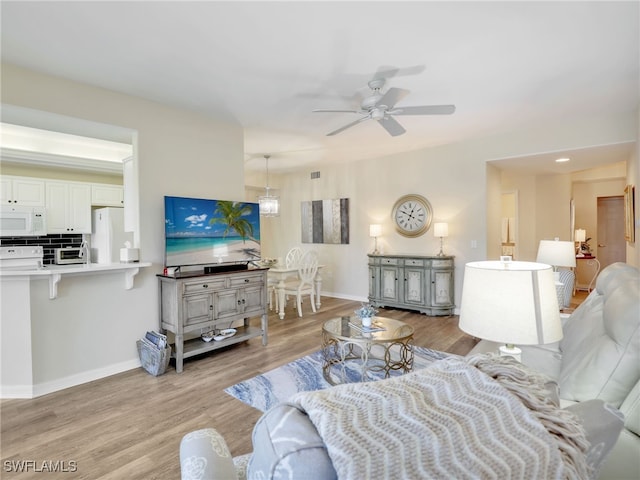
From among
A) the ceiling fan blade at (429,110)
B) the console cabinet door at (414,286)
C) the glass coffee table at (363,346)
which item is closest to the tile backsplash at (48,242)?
the glass coffee table at (363,346)

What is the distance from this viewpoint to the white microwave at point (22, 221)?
4.28 metres

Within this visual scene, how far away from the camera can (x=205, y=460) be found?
982mm

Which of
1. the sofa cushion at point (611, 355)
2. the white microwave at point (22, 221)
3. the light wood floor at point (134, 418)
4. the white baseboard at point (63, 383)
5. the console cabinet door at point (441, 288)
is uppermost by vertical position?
the white microwave at point (22, 221)

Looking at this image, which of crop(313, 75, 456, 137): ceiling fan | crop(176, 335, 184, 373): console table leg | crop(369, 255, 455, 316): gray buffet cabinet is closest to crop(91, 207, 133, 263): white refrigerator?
crop(176, 335, 184, 373): console table leg

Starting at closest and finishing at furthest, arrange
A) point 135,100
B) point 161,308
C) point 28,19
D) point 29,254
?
point 28,19, point 135,100, point 161,308, point 29,254

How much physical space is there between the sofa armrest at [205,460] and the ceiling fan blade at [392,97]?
272cm

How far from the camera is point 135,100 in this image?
3.25m

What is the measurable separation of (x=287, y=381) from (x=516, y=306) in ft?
7.32

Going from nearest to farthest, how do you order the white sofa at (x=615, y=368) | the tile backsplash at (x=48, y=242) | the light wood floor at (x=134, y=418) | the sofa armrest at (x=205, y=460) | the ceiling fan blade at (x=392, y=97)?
the sofa armrest at (x=205, y=460)
the white sofa at (x=615, y=368)
the light wood floor at (x=134, y=418)
the ceiling fan blade at (x=392, y=97)
the tile backsplash at (x=48, y=242)

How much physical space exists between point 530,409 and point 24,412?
332 centimetres

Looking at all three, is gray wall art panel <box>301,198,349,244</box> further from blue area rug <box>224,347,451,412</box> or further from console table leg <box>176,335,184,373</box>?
console table leg <box>176,335,184,373</box>

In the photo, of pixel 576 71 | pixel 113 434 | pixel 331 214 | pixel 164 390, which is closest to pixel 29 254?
pixel 164 390

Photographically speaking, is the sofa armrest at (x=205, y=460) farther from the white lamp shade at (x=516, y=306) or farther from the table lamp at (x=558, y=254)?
the table lamp at (x=558, y=254)

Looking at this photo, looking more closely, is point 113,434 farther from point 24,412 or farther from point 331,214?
point 331,214
